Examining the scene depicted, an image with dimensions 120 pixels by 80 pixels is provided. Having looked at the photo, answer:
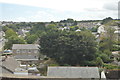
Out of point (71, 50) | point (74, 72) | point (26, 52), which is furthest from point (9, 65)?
point (26, 52)

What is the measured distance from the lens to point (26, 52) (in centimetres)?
3155

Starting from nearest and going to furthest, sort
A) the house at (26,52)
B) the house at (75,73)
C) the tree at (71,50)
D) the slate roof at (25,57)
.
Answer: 1. the house at (75,73)
2. the tree at (71,50)
3. the slate roof at (25,57)
4. the house at (26,52)

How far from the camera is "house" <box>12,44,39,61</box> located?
1213 inches

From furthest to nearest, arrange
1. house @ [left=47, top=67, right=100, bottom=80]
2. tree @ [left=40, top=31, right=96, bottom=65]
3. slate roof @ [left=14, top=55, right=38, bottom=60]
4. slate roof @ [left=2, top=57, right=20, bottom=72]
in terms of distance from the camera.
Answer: slate roof @ [left=14, top=55, right=38, bottom=60] → tree @ [left=40, top=31, right=96, bottom=65] → slate roof @ [left=2, top=57, right=20, bottom=72] → house @ [left=47, top=67, right=100, bottom=80]

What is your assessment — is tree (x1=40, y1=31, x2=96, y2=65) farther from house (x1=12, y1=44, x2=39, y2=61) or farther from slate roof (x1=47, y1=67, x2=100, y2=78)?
slate roof (x1=47, y1=67, x2=100, y2=78)

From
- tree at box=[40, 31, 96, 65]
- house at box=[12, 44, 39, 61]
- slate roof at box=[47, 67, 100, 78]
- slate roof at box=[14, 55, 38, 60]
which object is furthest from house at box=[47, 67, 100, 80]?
house at box=[12, 44, 39, 61]

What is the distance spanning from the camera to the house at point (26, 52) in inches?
1213

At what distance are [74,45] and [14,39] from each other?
1394 cm

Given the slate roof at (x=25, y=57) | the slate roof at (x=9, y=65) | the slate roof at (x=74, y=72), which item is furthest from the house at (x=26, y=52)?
the slate roof at (x=74, y=72)

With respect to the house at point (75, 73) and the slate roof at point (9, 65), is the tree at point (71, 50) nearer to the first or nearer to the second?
the house at point (75, 73)

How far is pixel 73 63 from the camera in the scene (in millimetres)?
25562

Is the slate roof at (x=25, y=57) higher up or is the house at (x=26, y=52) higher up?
the house at (x=26, y=52)

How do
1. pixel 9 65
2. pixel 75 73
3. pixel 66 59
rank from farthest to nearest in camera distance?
pixel 66 59
pixel 9 65
pixel 75 73

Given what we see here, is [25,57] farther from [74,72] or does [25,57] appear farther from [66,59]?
[74,72]
